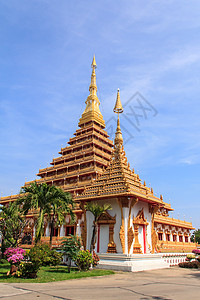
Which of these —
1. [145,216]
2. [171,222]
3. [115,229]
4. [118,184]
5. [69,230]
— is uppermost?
[118,184]

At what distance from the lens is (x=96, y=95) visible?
57281 millimetres

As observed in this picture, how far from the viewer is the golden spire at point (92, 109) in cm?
5204

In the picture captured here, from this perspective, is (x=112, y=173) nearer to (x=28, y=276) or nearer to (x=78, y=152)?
(x=28, y=276)

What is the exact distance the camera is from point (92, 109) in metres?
53.2

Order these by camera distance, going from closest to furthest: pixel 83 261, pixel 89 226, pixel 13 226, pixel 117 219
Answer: pixel 83 261, pixel 117 219, pixel 13 226, pixel 89 226

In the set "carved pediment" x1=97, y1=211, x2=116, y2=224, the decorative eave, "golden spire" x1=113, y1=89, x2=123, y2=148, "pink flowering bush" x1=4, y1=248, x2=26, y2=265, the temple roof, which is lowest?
"pink flowering bush" x1=4, y1=248, x2=26, y2=265

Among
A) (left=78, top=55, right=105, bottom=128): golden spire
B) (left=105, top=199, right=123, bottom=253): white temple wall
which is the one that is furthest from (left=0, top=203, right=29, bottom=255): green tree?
(left=78, top=55, right=105, bottom=128): golden spire

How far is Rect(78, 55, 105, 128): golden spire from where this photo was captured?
52.0 meters

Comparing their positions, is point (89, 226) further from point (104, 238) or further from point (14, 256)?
point (14, 256)

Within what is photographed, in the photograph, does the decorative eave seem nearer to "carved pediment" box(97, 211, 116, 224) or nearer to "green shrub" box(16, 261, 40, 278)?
"carved pediment" box(97, 211, 116, 224)

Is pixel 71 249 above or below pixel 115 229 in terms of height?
below

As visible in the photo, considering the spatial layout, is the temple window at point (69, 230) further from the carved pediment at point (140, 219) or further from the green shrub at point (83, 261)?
the green shrub at point (83, 261)

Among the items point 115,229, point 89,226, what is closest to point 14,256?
point 115,229

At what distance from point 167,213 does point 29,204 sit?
35495mm
